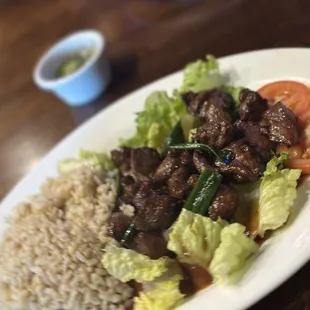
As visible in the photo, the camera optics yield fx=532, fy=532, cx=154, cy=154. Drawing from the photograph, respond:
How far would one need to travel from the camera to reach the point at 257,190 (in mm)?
2258

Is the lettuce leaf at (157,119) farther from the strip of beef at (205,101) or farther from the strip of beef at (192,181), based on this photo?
the strip of beef at (192,181)

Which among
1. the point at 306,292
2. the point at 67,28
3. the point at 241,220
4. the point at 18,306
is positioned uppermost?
the point at 67,28

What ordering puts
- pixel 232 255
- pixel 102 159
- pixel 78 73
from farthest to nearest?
pixel 78 73, pixel 102 159, pixel 232 255

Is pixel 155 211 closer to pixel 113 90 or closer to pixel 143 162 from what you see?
pixel 143 162

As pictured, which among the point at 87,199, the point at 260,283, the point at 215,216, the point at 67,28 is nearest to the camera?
the point at 260,283

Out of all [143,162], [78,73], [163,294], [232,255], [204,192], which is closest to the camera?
[232,255]

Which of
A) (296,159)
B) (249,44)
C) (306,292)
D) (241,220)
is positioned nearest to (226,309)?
(306,292)

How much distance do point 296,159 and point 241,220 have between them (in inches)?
13.3

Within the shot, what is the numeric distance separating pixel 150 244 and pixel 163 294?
9.0 inches

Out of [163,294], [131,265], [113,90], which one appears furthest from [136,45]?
[163,294]

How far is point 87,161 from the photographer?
9.36 ft

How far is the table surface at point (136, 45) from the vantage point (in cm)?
329

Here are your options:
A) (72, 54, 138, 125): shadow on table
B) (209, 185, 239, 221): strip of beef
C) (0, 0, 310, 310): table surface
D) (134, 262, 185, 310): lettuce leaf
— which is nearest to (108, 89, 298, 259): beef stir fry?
(209, 185, 239, 221): strip of beef

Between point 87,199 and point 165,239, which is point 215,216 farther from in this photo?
point 87,199
